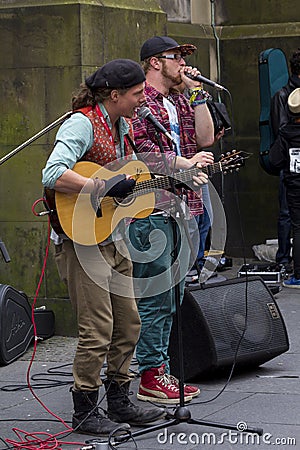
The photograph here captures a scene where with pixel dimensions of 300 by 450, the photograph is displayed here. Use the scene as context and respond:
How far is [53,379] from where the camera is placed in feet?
21.9

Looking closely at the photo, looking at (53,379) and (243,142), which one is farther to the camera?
(243,142)

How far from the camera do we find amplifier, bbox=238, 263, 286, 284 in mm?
9727

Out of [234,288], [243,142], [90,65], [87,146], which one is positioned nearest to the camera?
[87,146]

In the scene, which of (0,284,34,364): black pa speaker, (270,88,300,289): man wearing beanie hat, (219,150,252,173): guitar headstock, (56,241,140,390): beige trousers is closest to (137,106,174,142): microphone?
(219,150,252,173): guitar headstock

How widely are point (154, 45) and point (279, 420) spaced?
2219 millimetres

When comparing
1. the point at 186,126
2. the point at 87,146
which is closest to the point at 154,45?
the point at 186,126

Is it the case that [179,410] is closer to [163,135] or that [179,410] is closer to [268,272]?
[163,135]

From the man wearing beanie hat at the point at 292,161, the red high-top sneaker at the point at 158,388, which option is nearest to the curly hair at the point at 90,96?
the red high-top sneaker at the point at 158,388

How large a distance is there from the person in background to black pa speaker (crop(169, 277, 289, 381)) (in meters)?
3.40

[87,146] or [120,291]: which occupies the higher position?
[87,146]

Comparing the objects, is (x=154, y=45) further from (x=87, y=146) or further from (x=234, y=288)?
(x=234, y=288)

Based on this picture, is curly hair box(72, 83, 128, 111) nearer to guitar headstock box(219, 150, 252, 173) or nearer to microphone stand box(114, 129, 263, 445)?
microphone stand box(114, 129, 263, 445)

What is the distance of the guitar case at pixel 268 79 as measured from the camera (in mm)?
10266

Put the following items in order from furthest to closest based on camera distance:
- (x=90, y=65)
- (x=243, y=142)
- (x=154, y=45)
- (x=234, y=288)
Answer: (x=243, y=142) < (x=90, y=65) < (x=234, y=288) < (x=154, y=45)
